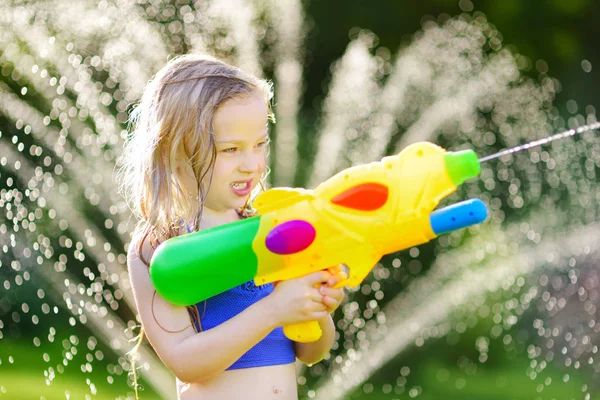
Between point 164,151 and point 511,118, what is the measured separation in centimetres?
580

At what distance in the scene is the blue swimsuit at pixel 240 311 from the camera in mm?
2107

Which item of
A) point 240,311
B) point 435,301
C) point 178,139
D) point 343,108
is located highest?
point 178,139

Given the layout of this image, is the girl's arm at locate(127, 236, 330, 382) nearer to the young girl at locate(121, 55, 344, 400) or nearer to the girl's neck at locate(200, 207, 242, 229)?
the young girl at locate(121, 55, 344, 400)

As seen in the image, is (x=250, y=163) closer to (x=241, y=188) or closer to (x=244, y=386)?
(x=241, y=188)

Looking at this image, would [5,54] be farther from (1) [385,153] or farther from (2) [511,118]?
(2) [511,118]

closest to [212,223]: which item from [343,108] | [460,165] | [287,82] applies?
[460,165]

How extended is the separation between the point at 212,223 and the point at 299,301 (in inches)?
13.5

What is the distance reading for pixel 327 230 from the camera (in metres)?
1.93

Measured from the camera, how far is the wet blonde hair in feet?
6.88

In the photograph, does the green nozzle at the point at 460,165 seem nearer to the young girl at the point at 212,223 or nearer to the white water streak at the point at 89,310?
the young girl at the point at 212,223

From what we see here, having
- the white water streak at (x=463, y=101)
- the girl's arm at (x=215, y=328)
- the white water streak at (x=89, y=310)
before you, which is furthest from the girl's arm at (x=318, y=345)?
the white water streak at (x=463, y=101)

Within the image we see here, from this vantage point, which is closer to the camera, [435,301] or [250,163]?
[250,163]

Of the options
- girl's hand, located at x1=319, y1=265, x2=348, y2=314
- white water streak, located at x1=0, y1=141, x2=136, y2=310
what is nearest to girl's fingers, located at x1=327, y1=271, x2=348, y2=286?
girl's hand, located at x1=319, y1=265, x2=348, y2=314

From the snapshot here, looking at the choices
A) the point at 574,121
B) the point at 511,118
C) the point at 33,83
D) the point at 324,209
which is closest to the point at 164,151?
the point at 324,209
